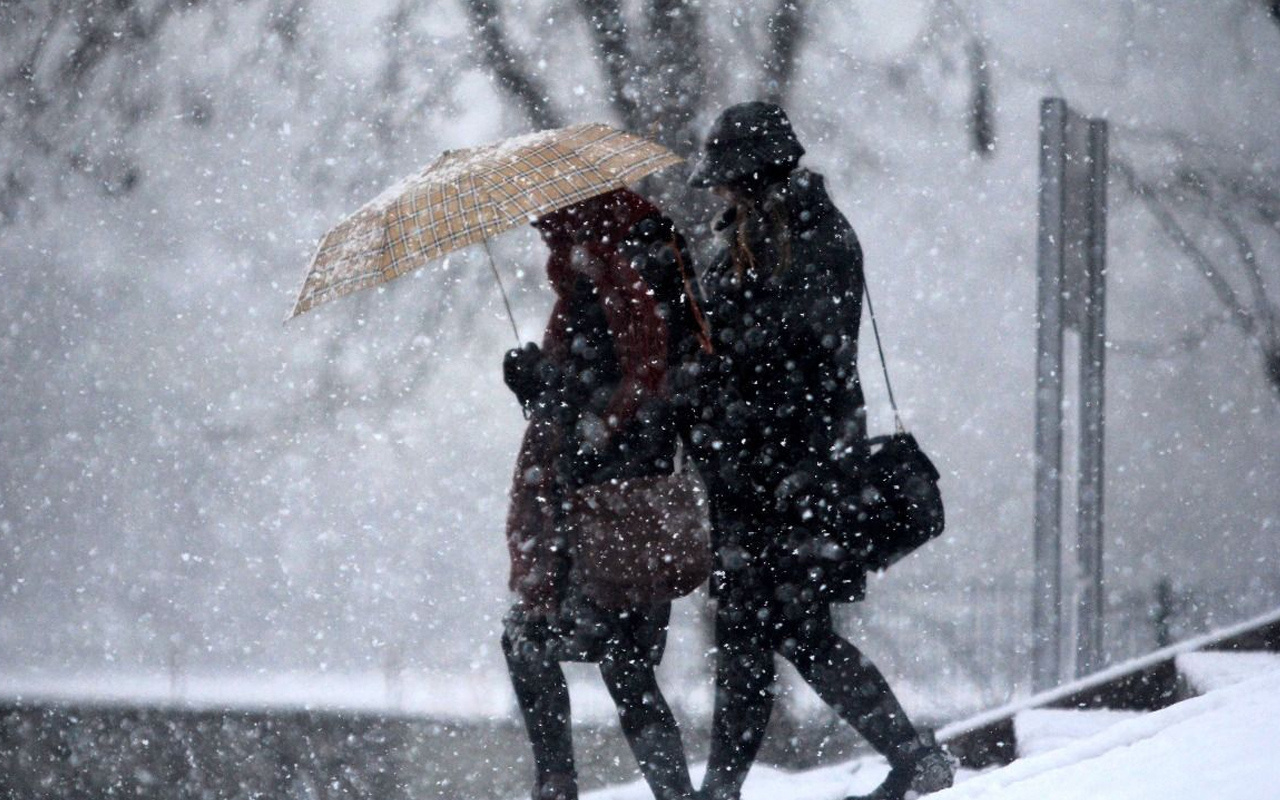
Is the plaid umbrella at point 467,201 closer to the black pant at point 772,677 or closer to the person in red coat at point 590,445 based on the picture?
the person in red coat at point 590,445

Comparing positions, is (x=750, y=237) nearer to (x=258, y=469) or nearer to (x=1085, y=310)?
(x=1085, y=310)

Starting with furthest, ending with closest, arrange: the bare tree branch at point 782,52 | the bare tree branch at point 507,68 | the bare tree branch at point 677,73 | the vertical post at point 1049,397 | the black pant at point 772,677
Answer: the bare tree branch at point 507,68
the bare tree branch at point 782,52
the bare tree branch at point 677,73
the vertical post at point 1049,397
the black pant at point 772,677

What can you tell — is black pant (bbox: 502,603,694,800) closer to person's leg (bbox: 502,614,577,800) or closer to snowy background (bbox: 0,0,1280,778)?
person's leg (bbox: 502,614,577,800)

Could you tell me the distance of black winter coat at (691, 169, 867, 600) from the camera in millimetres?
2959

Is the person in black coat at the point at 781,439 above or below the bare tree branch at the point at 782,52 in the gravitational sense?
below

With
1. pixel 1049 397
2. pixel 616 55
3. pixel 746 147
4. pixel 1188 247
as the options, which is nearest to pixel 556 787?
pixel 746 147

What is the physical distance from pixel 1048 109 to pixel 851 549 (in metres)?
2.19

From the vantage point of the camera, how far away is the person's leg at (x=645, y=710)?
3.19 metres

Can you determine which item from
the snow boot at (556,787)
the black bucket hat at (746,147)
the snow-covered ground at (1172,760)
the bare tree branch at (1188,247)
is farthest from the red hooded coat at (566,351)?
the bare tree branch at (1188,247)

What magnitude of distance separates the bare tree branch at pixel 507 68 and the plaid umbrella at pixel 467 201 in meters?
3.30

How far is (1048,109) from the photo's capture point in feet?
14.5

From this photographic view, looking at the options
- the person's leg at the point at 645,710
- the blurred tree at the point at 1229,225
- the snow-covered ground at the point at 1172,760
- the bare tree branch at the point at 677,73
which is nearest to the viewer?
the snow-covered ground at the point at 1172,760

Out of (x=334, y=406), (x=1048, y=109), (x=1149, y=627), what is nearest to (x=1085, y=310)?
(x=1048, y=109)

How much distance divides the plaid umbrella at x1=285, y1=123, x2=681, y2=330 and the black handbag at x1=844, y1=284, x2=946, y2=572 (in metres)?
0.75
